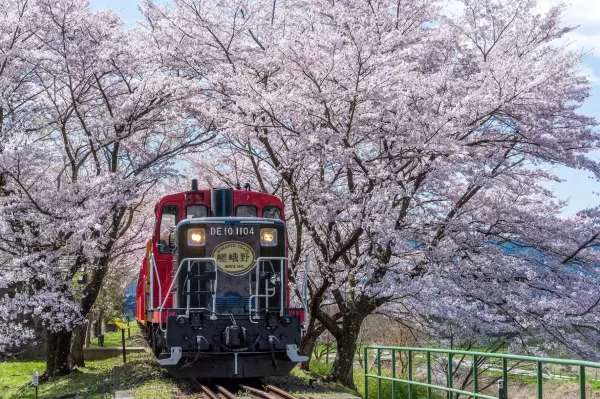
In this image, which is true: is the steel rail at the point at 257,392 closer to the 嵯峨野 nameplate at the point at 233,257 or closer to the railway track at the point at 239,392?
the railway track at the point at 239,392

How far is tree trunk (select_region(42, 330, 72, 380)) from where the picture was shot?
18875 millimetres

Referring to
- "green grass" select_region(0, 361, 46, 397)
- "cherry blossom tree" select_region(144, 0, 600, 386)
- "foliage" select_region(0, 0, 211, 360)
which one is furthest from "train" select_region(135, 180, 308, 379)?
"green grass" select_region(0, 361, 46, 397)

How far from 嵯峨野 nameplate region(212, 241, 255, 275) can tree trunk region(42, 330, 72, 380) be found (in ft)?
26.0

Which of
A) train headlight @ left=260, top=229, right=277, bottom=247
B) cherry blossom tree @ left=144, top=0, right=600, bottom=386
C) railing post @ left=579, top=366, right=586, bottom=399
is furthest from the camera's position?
cherry blossom tree @ left=144, top=0, right=600, bottom=386

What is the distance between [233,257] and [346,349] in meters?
5.55

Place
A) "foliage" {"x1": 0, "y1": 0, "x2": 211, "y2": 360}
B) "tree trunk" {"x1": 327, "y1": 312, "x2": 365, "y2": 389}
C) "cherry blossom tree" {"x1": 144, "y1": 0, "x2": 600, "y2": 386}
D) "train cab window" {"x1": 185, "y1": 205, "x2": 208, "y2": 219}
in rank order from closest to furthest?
"train cab window" {"x1": 185, "y1": 205, "x2": 208, "y2": 219} → "cherry blossom tree" {"x1": 144, "y1": 0, "x2": 600, "y2": 386} → "foliage" {"x1": 0, "y1": 0, "x2": 211, "y2": 360} → "tree trunk" {"x1": 327, "y1": 312, "x2": 365, "y2": 389}

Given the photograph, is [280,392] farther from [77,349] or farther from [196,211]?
[77,349]

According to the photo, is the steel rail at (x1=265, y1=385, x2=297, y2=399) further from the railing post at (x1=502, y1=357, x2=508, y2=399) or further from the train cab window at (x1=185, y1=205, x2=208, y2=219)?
the railing post at (x1=502, y1=357, x2=508, y2=399)

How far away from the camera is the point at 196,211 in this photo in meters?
13.4

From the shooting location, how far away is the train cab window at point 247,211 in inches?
528

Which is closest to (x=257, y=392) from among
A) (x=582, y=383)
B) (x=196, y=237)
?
(x=196, y=237)

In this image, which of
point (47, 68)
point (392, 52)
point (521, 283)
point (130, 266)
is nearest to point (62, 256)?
point (47, 68)

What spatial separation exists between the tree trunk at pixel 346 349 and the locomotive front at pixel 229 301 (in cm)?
419

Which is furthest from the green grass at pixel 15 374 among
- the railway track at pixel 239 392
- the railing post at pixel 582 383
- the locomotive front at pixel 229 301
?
the railing post at pixel 582 383
